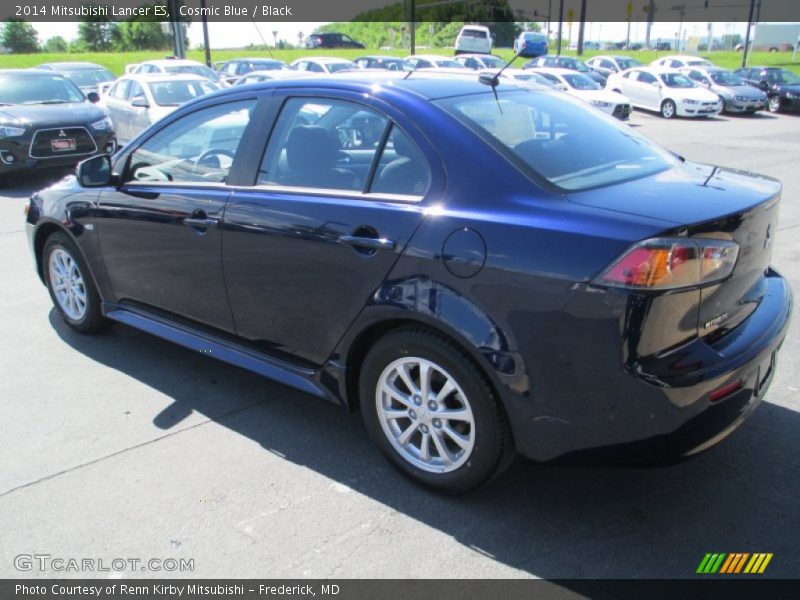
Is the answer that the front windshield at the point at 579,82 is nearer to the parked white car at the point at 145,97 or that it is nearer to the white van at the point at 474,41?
the parked white car at the point at 145,97

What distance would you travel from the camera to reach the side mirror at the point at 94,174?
428cm

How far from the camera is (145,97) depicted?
1328 cm

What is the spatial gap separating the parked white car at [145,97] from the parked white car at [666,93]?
607 inches

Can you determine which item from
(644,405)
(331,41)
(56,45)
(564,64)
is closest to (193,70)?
(564,64)

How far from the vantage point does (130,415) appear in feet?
12.6

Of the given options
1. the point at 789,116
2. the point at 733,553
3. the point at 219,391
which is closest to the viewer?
the point at 733,553

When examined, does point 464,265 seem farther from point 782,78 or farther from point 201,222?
point 782,78

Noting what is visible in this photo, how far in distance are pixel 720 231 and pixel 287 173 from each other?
→ 1.97 meters

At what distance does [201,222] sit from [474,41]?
40.6 m

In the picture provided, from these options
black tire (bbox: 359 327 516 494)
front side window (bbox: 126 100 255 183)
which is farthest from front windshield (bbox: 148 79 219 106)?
black tire (bbox: 359 327 516 494)

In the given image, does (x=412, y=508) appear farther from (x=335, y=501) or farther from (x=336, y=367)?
(x=336, y=367)

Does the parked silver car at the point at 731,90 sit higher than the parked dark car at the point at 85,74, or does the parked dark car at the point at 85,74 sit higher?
the parked dark car at the point at 85,74

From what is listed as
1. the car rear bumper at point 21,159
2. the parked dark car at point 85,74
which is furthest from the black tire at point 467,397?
the parked dark car at point 85,74

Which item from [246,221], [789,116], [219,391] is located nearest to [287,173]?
[246,221]
